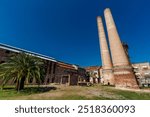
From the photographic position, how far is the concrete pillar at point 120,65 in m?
19.8

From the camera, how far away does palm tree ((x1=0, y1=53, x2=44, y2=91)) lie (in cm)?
1220

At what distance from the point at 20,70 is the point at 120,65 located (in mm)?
15826

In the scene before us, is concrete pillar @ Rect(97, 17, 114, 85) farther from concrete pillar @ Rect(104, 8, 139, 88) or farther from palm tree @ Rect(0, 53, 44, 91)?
palm tree @ Rect(0, 53, 44, 91)

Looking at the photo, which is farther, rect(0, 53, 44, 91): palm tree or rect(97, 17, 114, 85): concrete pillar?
rect(97, 17, 114, 85): concrete pillar

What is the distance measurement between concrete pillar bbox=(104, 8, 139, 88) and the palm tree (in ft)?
44.8

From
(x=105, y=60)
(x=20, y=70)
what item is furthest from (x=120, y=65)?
(x=20, y=70)

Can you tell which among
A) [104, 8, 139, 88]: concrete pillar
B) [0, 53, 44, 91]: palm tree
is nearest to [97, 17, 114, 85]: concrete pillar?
[104, 8, 139, 88]: concrete pillar

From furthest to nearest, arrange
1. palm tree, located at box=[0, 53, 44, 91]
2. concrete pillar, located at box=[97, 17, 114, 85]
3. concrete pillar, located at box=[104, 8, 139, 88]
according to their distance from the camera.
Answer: concrete pillar, located at box=[97, 17, 114, 85]
concrete pillar, located at box=[104, 8, 139, 88]
palm tree, located at box=[0, 53, 44, 91]

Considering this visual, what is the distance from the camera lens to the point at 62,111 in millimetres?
5996

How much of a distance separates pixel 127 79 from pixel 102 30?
54.8ft

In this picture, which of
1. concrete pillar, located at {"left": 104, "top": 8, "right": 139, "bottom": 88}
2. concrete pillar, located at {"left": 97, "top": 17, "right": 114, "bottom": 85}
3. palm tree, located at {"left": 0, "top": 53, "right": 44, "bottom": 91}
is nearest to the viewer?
palm tree, located at {"left": 0, "top": 53, "right": 44, "bottom": 91}

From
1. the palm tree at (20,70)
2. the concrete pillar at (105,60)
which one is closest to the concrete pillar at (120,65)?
the concrete pillar at (105,60)

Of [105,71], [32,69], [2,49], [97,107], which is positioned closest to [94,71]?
[105,71]

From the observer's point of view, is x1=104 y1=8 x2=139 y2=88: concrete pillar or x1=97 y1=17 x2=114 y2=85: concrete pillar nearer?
x1=104 y1=8 x2=139 y2=88: concrete pillar
